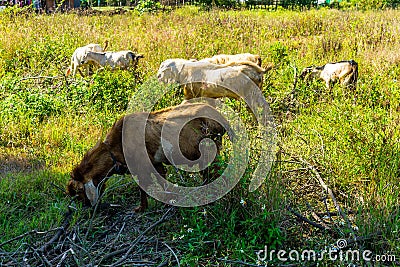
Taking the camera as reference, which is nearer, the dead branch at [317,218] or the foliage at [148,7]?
the dead branch at [317,218]

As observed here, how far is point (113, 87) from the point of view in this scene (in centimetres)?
788

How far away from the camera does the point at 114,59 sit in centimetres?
1012

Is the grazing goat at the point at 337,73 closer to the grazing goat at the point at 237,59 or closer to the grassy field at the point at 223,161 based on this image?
the grassy field at the point at 223,161

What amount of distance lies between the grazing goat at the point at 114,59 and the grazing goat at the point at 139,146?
526cm

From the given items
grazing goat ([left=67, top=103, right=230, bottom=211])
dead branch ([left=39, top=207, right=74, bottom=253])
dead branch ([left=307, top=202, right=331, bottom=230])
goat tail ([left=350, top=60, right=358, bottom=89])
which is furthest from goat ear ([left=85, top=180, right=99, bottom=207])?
goat tail ([left=350, top=60, right=358, bottom=89])

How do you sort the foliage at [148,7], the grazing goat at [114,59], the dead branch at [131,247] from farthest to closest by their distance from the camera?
the foliage at [148,7] → the grazing goat at [114,59] → the dead branch at [131,247]

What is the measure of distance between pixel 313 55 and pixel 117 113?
5.80 m

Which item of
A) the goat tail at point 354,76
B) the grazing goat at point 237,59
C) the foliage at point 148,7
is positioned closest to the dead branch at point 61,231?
the grazing goat at point 237,59

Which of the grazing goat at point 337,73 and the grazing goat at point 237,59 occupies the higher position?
the grazing goat at point 237,59

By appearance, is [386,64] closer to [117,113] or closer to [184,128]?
[117,113]

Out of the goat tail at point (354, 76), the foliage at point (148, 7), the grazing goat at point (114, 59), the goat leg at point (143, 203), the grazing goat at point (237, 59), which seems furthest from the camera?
the foliage at point (148, 7)

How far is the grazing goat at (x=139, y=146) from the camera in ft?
15.1

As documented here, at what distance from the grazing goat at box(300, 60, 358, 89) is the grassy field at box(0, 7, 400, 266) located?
247mm

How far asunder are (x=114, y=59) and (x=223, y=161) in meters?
6.42
